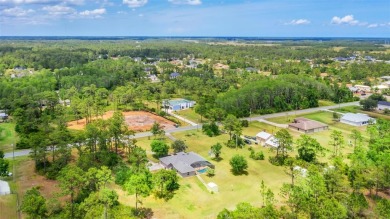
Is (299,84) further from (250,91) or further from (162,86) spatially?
(162,86)

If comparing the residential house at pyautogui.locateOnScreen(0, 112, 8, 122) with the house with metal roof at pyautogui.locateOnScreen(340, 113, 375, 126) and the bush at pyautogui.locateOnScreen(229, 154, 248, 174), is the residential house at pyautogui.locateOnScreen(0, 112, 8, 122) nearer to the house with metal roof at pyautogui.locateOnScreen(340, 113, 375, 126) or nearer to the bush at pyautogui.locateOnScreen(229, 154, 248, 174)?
the bush at pyautogui.locateOnScreen(229, 154, 248, 174)

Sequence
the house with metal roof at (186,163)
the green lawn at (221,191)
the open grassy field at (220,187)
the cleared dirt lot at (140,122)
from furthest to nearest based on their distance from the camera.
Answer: the cleared dirt lot at (140,122)
the house with metal roof at (186,163)
the open grassy field at (220,187)
the green lawn at (221,191)

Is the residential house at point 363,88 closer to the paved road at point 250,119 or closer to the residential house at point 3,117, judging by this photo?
the paved road at point 250,119

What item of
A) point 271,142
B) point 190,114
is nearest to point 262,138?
point 271,142

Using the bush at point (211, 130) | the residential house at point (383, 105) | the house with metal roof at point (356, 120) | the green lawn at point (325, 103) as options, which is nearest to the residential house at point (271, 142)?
the bush at point (211, 130)

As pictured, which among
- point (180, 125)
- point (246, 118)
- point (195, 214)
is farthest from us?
point (246, 118)

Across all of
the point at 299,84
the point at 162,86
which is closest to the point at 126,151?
the point at 162,86

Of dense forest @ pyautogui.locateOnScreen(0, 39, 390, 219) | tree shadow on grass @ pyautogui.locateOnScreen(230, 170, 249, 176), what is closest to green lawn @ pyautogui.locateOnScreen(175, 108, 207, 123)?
dense forest @ pyautogui.locateOnScreen(0, 39, 390, 219)
